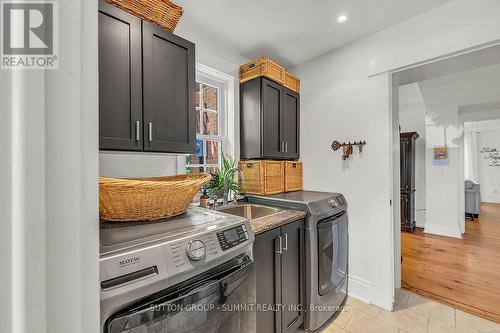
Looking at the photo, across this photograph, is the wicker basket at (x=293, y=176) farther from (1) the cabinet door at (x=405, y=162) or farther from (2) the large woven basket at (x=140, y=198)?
(1) the cabinet door at (x=405, y=162)

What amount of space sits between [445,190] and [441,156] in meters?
0.60

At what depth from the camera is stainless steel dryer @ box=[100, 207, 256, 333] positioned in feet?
2.28

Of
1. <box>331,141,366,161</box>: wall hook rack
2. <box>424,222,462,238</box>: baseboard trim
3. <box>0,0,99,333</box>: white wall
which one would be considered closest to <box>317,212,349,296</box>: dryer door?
<box>331,141,366,161</box>: wall hook rack

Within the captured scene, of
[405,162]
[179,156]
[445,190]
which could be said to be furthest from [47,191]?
[445,190]

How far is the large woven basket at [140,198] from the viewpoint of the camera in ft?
3.26

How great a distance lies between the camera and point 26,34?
1.02 feet

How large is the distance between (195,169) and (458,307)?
2.67 meters

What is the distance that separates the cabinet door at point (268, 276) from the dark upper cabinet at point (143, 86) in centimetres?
80

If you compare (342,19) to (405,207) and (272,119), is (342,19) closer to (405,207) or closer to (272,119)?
(272,119)

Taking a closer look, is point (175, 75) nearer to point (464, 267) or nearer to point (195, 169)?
point (195, 169)

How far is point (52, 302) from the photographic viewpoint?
0.32m

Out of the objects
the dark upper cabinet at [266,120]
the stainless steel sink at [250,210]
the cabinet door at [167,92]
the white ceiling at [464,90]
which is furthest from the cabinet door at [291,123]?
the white ceiling at [464,90]

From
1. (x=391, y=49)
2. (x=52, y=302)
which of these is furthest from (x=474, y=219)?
(x=52, y=302)

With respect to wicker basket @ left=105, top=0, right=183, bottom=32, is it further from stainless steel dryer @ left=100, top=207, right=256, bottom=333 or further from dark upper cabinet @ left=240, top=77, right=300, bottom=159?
stainless steel dryer @ left=100, top=207, right=256, bottom=333
